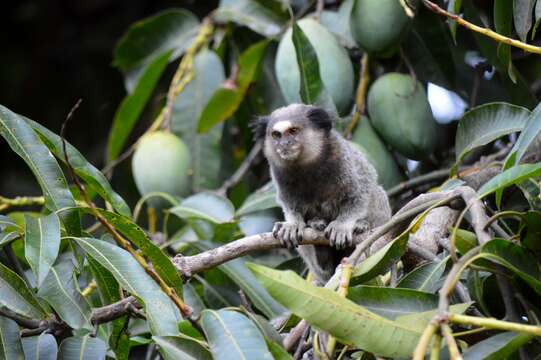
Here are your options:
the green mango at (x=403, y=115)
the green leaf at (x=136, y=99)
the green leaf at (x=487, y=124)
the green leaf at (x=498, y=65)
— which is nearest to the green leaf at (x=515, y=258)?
the green leaf at (x=487, y=124)

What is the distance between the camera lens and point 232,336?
101 inches

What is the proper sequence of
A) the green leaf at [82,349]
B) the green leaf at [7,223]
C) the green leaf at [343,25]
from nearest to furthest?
the green leaf at [82,349] < the green leaf at [7,223] < the green leaf at [343,25]

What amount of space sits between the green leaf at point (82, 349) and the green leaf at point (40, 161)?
416 mm

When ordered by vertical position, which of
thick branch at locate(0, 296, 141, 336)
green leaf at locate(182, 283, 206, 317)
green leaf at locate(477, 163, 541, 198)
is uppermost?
green leaf at locate(477, 163, 541, 198)

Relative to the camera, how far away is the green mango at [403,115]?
4.48 meters

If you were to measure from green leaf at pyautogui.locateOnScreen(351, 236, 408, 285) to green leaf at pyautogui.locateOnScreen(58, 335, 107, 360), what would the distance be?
34.7 inches

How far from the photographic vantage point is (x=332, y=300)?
2373mm

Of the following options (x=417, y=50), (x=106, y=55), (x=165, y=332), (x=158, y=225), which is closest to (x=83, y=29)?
(x=106, y=55)

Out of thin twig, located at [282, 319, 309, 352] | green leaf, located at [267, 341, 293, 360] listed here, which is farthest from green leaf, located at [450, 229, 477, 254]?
green leaf, located at [267, 341, 293, 360]

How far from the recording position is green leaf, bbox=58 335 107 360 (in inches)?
119

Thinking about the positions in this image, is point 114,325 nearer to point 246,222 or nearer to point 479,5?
point 246,222

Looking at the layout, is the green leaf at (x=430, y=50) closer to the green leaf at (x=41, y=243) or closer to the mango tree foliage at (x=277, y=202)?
the mango tree foliage at (x=277, y=202)

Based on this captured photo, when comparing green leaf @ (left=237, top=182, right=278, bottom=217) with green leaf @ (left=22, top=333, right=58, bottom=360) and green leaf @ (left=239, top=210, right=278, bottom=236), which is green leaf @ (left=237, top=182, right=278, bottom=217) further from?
green leaf @ (left=22, top=333, right=58, bottom=360)

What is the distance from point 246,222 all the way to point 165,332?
2.30m
